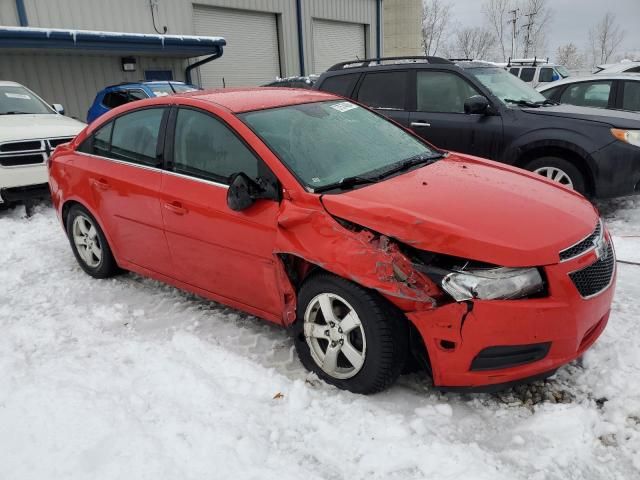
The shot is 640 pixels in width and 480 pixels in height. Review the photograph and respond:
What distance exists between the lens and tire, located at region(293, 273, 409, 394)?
2.63 meters

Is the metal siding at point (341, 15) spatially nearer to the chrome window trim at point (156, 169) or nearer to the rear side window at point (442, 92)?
the rear side window at point (442, 92)

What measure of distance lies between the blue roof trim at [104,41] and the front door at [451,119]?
9.00 m

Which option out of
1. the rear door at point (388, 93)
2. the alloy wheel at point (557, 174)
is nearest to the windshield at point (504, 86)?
the rear door at point (388, 93)

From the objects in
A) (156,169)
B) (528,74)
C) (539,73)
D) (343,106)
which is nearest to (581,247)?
(343,106)

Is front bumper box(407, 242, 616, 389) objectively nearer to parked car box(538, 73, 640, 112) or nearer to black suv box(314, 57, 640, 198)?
black suv box(314, 57, 640, 198)

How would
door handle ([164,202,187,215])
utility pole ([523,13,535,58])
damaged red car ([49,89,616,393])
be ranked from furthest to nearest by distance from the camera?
utility pole ([523,13,535,58]), door handle ([164,202,187,215]), damaged red car ([49,89,616,393])

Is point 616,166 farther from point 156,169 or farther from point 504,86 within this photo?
point 156,169

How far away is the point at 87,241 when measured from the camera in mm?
4602

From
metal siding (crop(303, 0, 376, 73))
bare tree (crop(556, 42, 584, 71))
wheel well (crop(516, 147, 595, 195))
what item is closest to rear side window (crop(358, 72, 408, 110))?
wheel well (crop(516, 147, 595, 195))

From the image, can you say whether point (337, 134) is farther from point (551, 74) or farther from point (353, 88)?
point (551, 74)

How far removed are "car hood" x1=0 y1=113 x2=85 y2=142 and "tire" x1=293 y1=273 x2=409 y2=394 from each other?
5483mm

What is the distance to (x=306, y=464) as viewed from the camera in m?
2.40

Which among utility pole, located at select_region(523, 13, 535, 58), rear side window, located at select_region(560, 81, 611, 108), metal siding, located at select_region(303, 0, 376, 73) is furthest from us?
utility pole, located at select_region(523, 13, 535, 58)

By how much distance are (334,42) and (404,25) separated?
19.7 metres
